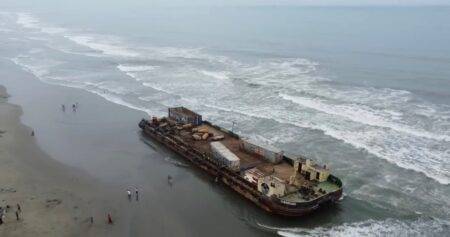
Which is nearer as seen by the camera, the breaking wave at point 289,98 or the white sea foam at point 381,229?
the white sea foam at point 381,229

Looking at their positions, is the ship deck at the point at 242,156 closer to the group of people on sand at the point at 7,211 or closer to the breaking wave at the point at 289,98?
the breaking wave at the point at 289,98

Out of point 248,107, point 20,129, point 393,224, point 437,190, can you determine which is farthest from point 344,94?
point 20,129

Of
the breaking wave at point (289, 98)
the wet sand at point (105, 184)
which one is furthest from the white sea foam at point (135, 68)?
the wet sand at point (105, 184)

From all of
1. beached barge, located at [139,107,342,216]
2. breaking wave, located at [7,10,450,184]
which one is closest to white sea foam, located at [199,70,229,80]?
breaking wave, located at [7,10,450,184]

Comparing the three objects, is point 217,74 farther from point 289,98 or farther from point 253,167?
point 253,167

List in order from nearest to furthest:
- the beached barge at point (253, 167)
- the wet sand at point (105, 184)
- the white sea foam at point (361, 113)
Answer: the wet sand at point (105, 184) < the beached barge at point (253, 167) < the white sea foam at point (361, 113)

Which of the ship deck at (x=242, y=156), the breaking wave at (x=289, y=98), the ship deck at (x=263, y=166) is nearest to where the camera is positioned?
the ship deck at (x=263, y=166)

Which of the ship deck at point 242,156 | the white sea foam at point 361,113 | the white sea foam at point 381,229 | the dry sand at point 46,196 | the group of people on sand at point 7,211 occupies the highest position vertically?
the white sea foam at point 361,113

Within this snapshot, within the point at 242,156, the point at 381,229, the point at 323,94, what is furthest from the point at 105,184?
the point at 323,94
